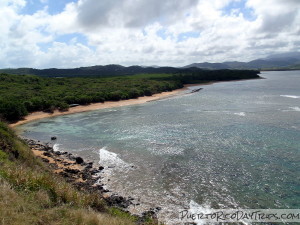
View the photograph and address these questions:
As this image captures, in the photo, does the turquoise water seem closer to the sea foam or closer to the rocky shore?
the sea foam

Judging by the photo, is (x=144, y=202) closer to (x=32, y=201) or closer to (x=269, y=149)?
(x=32, y=201)

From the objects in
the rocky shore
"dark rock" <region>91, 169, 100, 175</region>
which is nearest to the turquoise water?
the rocky shore

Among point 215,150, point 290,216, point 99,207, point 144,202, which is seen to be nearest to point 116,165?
point 144,202

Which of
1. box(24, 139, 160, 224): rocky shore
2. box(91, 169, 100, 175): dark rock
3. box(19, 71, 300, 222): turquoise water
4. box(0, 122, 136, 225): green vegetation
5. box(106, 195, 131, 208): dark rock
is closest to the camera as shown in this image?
box(0, 122, 136, 225): green vegetation

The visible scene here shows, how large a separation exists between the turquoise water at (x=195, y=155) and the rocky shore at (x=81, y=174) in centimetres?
95

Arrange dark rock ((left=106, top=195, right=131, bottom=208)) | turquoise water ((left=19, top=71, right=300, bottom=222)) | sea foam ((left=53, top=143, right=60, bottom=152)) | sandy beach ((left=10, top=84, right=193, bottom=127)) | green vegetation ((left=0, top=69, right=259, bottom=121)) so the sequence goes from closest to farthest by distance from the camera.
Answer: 1. dark rock ((left=106, top=195, right=131, bottom=208))
2. turquoise water ((left=19, top=71, right=300, bottom=222))
3. sea foam ((left=53, top=143, right=60, bottom=152))
4. green vegetation ((left=0, top=69, right=259, bottom=121))
5. sandy beach ((left=10, top=84, right=193, bottom=127))

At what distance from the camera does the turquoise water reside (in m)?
21.4

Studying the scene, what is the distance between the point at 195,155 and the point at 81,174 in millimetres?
13383

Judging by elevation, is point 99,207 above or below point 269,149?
above

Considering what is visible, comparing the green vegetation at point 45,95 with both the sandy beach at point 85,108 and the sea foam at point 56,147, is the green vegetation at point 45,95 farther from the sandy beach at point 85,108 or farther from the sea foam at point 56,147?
the sea foam at point 56,147

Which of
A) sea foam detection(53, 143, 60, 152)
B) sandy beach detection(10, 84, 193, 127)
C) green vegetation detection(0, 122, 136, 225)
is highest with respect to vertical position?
green vegetation detection(0, 122, 136, 225)

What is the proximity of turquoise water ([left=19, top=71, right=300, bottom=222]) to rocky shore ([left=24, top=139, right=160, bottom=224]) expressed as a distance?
3.12 ft

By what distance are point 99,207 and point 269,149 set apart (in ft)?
80.4

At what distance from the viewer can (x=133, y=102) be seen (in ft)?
280
